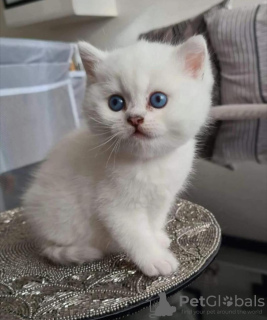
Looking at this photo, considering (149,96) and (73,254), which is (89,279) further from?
(149,96)

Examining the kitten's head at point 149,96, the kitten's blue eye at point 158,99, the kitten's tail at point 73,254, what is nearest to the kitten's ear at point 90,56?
the kitten's head at point 149,96

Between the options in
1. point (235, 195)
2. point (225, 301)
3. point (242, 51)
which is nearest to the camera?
point (225, 301)

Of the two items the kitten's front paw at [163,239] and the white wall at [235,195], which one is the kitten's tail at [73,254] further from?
the white wall at [235,195]

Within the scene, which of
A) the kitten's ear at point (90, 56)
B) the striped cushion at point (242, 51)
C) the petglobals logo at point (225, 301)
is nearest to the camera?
the petglobals logo at point (225, 301)

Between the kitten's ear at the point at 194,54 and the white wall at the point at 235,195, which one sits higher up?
the kitten's ear at the point at 194,54

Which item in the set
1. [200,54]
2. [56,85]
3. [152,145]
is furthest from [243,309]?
[56,85]

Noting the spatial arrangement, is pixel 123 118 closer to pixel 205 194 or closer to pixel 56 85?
pixel 205 194

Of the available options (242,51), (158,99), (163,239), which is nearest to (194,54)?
(158,99)
